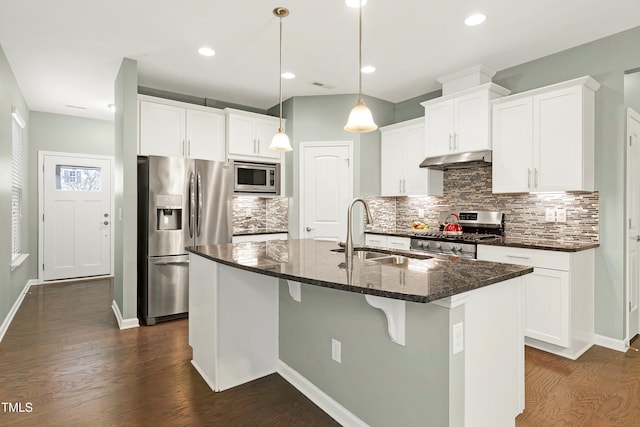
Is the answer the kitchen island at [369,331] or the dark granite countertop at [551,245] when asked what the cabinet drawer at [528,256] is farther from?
the kitchen island at [369,331]

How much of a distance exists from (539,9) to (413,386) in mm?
2871

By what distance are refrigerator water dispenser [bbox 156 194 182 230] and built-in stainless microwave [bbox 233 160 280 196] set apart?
2.79 feet

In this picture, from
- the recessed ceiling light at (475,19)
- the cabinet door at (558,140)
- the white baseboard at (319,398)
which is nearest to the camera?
the white baseboard at (319,398)

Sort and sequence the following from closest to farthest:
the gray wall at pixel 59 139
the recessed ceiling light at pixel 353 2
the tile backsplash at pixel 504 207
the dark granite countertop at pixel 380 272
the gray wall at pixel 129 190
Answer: the dark granite countertop at pixel 380 272 → the recessed ceiling light at pixel 353 2 → the tile backsplash at pixel 504 207 → the gray wall at pixel 129 190 → the gray wall at pixel 59 139

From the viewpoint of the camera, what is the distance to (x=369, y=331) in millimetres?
1869

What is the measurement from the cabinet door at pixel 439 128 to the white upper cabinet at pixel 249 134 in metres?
2.04

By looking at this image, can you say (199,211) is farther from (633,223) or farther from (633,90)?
(633,90)

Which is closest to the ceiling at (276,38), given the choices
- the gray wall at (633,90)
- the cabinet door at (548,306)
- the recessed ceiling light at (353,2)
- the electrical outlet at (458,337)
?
the recessed ceiling light at (353,2)

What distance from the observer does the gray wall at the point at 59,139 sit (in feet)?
18.4

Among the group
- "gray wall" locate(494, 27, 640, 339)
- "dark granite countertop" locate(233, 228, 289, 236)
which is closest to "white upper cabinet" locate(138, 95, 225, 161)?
"dark granite countertop" locate(233, 228, 289, 236)

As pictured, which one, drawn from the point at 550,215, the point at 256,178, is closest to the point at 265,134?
the point at 256,178

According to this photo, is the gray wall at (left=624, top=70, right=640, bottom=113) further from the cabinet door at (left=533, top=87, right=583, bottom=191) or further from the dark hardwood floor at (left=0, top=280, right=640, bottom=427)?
the dark hardwood floor at (left=0, top=280, right=640, bottom=427)

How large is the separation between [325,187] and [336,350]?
2950mm

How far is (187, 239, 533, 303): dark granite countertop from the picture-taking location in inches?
52.7
